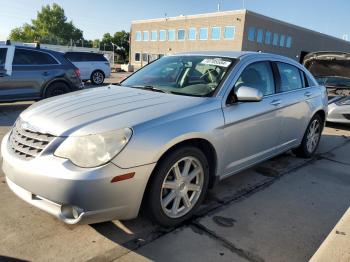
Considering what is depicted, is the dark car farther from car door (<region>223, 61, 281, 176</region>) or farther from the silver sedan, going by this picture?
car door (<region>223, 61, 281, 176</region>)

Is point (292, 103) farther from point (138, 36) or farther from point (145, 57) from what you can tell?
point (138, 36)

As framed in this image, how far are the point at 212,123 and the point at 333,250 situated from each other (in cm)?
142

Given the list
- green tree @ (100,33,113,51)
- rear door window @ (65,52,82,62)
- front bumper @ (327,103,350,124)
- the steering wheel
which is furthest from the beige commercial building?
the steering wheel

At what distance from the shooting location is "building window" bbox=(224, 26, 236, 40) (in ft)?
144

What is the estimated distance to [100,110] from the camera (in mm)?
2979

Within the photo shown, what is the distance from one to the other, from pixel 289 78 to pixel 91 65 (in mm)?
13255

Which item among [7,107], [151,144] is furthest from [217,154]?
[7,107]

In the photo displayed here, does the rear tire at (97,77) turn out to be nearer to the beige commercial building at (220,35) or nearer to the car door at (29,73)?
the car door at (29,73)

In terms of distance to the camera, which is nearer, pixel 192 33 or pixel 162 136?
pixel 162 136

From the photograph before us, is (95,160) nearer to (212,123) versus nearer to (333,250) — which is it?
(212,123)

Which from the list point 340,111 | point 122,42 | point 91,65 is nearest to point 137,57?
point 122,42

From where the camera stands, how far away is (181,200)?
3.20m

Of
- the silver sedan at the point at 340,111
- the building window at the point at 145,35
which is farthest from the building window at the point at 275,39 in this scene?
the silver sedan at the point at 340,111

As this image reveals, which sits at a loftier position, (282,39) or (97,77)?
(282,39)
